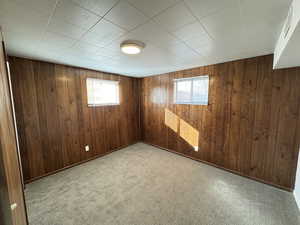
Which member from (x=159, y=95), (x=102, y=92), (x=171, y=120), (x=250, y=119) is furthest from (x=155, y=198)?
(x=102, y=92)

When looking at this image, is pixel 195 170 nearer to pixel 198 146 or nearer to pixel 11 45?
pixel 198 146

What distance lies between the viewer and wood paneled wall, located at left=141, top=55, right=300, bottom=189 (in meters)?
1.91

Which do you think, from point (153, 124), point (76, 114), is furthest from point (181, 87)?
point (76, 114)

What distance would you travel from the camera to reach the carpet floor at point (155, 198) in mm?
1492

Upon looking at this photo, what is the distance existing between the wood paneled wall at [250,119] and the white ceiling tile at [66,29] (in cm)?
235

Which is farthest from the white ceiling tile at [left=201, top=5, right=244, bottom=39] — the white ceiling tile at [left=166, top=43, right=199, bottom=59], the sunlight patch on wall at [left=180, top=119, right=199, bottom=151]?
the sunlight patch on wall at [left=180, top=119, right=199, bottom=151]

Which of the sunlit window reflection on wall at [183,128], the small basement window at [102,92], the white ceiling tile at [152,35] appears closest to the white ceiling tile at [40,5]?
the white ceiling tile at [152,35]

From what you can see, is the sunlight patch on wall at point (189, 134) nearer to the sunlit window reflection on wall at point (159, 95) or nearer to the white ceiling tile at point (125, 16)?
the sunlit window reflection on wall at point (159, 95)

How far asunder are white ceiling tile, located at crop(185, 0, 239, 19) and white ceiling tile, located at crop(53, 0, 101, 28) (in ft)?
2.81

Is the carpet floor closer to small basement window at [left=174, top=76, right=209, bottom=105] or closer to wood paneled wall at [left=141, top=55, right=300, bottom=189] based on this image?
wood paneled wall at [left=141, top=55, right=300, bottom=189]

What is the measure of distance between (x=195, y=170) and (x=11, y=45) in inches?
143

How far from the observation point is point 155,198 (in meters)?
1.80

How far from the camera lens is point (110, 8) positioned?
103cm

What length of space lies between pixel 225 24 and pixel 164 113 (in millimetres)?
2514
